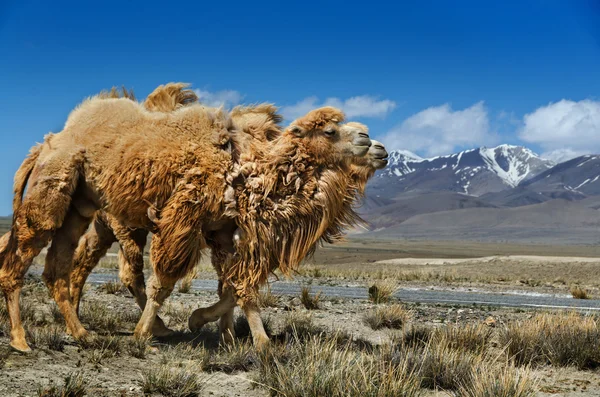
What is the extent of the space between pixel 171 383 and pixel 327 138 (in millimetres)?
3377

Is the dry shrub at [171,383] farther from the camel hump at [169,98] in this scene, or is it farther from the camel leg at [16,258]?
the camel hump at [169,98]

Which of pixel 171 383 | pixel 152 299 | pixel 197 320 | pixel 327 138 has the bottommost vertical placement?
pixel 171 383

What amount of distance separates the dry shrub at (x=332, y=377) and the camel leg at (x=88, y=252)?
3527mm

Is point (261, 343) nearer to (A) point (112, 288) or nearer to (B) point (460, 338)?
A: (B) point (460, 338)

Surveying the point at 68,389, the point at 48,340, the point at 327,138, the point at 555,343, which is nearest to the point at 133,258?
the point at 48,340

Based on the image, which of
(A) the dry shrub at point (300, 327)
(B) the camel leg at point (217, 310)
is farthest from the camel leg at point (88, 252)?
(A) the dry shrub at point (300, 327)

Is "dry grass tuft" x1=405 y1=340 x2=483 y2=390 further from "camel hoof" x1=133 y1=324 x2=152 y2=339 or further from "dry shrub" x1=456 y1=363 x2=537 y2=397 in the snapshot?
"camel hoof" x1=133 y1=324 x2=152 y2=339

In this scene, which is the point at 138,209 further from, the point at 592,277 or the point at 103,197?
the point at 592,277

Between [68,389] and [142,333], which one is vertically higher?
[142,333]

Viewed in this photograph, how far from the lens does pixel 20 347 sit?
7.24 metres

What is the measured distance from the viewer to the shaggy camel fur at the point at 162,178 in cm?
795

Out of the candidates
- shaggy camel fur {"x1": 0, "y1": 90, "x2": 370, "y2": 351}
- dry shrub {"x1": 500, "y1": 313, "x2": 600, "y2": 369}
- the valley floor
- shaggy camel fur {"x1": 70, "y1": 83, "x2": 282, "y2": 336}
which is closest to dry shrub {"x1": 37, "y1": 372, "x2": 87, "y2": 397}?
the valley floor

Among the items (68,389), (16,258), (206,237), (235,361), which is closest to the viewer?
(68,389)

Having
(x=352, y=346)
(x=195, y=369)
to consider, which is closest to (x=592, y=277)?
(x=352, y=346)
